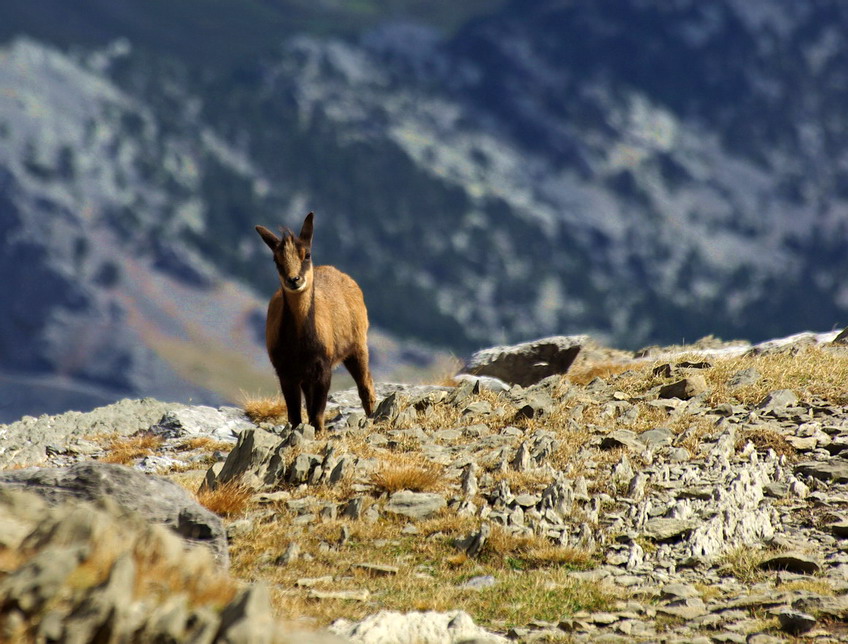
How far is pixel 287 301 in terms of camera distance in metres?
14.4

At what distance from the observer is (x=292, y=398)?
49.5 feet

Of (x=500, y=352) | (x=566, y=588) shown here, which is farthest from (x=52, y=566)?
→ (x=500, y=352)

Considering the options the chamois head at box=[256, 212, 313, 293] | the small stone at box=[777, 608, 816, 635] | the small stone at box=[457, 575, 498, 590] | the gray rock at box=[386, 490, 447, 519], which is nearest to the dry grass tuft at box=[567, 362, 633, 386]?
the chamois head at box=[256, 212, 313, 293]

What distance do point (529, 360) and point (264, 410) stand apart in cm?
606

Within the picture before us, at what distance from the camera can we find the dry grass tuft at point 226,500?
1024 centimetres

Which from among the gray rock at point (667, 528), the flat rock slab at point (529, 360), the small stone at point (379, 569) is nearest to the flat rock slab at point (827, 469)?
the gray rock at point (667, 528)

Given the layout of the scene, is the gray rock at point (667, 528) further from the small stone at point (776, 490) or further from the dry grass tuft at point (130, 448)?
the dry grass tuft at point (130, 448)

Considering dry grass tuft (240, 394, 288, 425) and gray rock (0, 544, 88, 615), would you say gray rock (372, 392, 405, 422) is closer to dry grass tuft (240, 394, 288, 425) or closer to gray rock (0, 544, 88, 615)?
dry grass tuft (240, 394, 288, 425)

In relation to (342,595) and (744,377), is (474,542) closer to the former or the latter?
(342,595)

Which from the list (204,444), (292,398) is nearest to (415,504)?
(292,398)

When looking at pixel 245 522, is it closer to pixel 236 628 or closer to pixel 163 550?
pixel 163 550

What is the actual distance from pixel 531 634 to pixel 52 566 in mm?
3596

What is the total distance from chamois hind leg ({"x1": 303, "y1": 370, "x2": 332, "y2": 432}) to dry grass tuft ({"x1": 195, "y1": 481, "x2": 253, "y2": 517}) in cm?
396

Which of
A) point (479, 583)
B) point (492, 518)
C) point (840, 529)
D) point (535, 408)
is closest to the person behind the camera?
point (479, 583)
